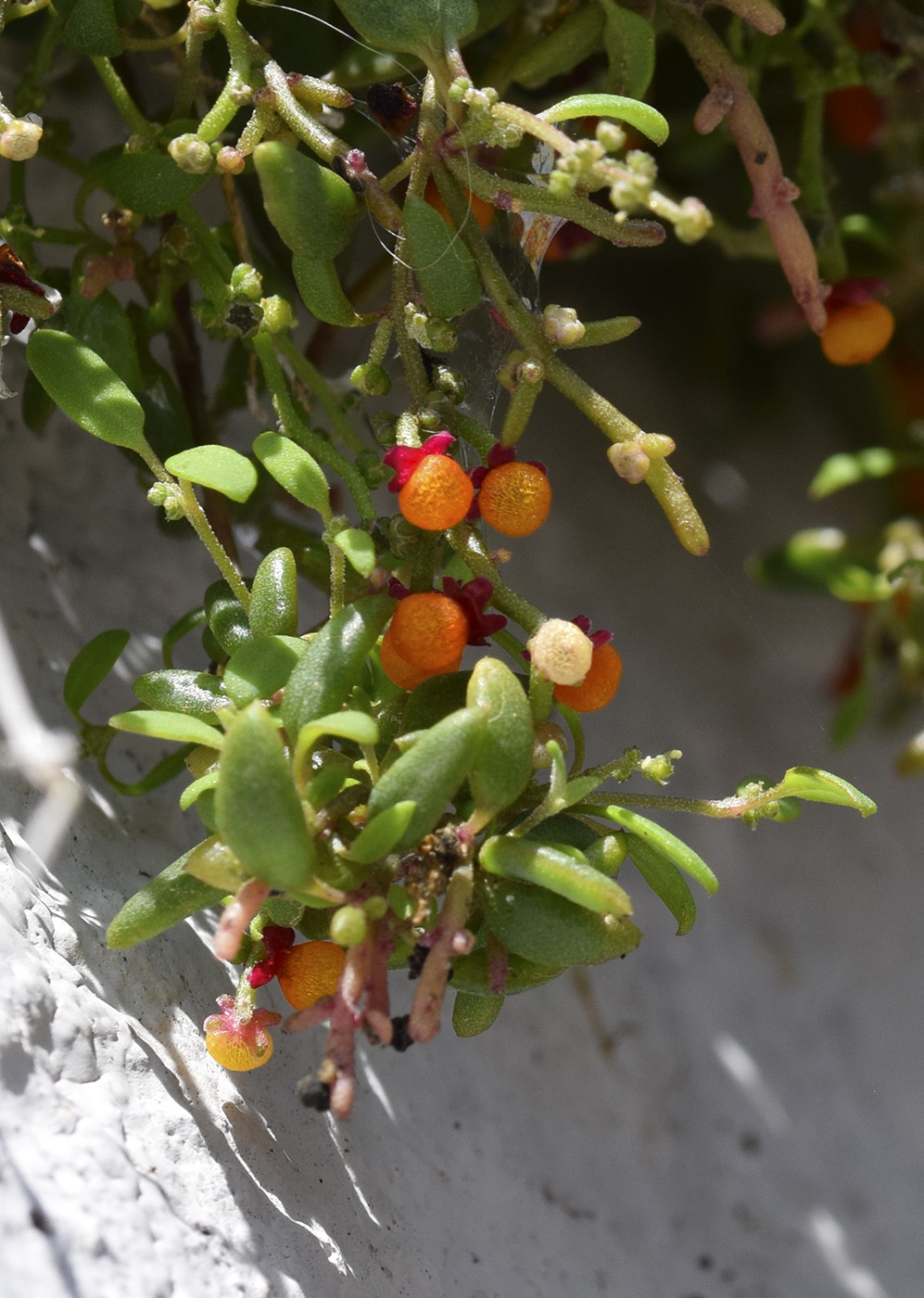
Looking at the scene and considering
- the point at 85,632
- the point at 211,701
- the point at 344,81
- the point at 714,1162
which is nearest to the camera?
the point at 211,701

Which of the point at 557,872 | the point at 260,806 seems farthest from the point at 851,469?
the point at 260,806

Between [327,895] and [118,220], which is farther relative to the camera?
[118,220]

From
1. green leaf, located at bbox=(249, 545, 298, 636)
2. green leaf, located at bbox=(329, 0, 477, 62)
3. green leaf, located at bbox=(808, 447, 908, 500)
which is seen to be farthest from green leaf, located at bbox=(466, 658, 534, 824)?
green leaf, located at bbox=(808, 447, 908, 500)

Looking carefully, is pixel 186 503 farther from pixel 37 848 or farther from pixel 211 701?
pixel 37 848

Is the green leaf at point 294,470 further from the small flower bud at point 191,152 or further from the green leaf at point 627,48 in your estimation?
the green leaf at point 627,48

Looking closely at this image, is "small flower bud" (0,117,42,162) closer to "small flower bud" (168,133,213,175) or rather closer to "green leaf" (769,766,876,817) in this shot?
"small flower bud" (168,133,213,175)

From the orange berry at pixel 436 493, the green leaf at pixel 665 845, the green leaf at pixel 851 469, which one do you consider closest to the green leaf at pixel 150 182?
the orange berry at pixel 436 493

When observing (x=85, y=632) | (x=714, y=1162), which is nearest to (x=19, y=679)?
(x=85, y=632)

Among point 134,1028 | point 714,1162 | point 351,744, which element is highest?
point 351,744
